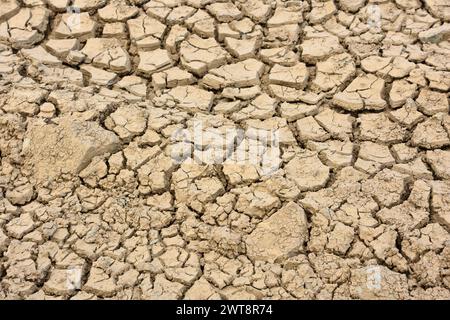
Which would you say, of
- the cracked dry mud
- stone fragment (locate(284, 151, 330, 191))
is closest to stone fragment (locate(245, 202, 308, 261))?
the cracked dry mud

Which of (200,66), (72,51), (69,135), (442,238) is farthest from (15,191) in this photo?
(442,238)

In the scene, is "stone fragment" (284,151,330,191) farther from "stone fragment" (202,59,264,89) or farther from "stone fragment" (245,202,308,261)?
"stone fragment" (202,59,264,89)

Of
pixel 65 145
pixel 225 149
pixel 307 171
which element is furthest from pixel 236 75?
pixel 65 145

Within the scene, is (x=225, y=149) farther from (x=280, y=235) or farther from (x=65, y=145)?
(x=65, y=145)

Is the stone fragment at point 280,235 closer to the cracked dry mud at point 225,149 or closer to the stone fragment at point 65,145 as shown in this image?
the cracked dry mud at point 225,149

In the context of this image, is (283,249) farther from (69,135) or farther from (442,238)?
(69,135)

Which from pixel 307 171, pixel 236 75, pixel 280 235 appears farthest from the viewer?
pixel 236 75

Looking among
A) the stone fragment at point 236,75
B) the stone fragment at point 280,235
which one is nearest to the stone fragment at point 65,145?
the stone fragment at point 236,75

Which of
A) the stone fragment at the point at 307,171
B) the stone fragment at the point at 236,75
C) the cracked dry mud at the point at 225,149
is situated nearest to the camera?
the cracked dry mud at the point at 225,149
